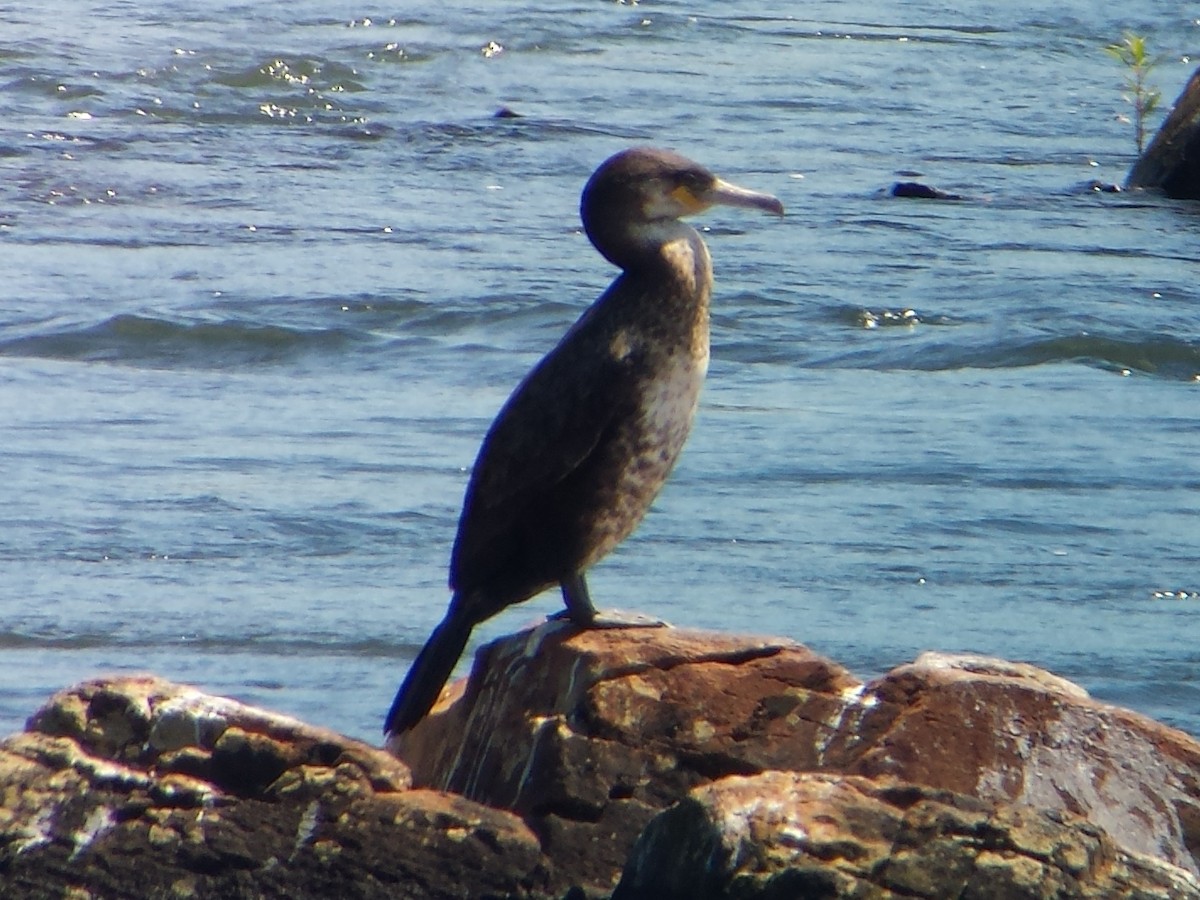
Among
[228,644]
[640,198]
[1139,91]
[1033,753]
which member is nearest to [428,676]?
[640,198]

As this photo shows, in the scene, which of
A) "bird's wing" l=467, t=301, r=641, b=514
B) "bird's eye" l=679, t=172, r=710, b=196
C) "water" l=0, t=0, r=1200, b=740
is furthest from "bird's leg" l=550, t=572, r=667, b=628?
"water" l=0, t=0, r=1200, b=740

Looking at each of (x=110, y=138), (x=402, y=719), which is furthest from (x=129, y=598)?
(x=110, y=138)

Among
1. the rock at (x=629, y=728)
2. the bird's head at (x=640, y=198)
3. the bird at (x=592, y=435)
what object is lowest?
the rock at (x=629, y=728)

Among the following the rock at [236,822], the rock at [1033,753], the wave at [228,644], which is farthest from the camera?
the wave at [228,644]

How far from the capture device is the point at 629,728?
4.12 meters

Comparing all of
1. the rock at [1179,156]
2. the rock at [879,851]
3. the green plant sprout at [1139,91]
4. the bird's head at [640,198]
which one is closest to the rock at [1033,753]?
the rock at [879,851]

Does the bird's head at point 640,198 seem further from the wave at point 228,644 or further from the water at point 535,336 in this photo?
the wave at point 228,644

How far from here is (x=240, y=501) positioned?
22.7 feet

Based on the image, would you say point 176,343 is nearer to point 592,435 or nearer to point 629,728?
point 592,435

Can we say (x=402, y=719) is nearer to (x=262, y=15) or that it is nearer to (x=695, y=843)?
(x=695, y=843)

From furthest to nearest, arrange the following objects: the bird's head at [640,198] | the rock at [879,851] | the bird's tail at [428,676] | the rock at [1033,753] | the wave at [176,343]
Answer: the wave at [176,343], the bird's head at [640,198], the bird's tail at [428,676], the rock at [1033,753], the rock at [879,851]

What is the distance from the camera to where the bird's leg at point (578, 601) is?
14.7 feet

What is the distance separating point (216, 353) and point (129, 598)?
296cm

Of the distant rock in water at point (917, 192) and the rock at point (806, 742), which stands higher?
the rock at point (806, 742)
